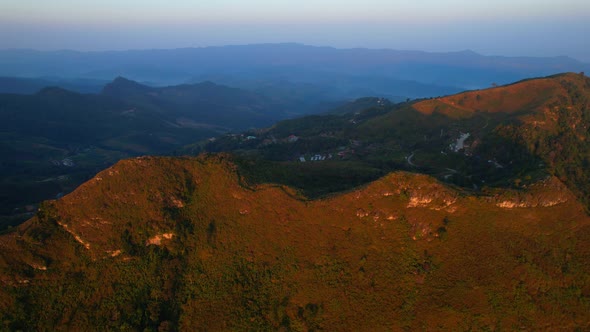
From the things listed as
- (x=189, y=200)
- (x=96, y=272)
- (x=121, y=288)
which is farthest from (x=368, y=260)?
(x=96, y=272)

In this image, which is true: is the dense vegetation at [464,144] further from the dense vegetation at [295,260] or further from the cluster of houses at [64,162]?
the cluster of houses at [64,162]

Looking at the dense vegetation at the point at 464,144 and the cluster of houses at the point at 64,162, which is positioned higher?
the dense vegetation at the point at 464,144

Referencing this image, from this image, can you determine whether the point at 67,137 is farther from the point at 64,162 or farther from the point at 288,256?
the point at 288,256

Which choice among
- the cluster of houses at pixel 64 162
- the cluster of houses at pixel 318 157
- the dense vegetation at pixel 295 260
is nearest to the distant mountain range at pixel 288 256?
the dense vegetation at pixel 295 260

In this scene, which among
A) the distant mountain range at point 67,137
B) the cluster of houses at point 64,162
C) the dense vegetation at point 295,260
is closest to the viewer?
the dense vegetation at point 295,260

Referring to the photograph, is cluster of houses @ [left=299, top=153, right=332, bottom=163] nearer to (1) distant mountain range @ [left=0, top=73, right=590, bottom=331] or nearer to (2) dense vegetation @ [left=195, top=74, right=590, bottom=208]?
(2) dense vegetation @ [left=195, top=74, right=590, bottom=208]

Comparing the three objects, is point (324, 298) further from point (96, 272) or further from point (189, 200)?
point (96, 272)

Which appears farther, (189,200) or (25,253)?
(189,200)

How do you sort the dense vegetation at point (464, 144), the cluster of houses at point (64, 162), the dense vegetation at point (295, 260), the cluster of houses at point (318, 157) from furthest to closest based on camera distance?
1. the cluster of houses at point (64, 162)
2. the cluster of houses at point (318, 157)
3. the dense vegetation at point (464, 144)
4. the dense vegetation at point (295, 260)
